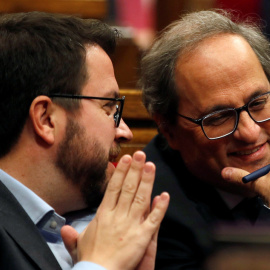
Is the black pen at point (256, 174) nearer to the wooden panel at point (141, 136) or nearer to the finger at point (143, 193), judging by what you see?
the finger at point (143, 193)

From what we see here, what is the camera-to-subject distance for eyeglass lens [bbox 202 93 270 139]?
1.65 meters

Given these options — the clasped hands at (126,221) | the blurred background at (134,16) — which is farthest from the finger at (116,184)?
Result: the blurred background at (134,16)

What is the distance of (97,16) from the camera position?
2.53 meters

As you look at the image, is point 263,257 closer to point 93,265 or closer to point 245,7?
point 93,265

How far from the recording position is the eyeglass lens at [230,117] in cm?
165

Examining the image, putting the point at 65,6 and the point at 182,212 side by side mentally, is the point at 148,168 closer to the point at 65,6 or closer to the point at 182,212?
the point at 182,212

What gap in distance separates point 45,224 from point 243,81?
757 mm

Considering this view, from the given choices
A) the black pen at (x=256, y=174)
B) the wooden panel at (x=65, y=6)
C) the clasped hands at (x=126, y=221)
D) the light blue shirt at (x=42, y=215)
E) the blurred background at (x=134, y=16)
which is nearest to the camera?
the clasped hands at (x=126, y=221)

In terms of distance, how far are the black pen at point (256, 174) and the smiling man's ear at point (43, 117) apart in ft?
1.96

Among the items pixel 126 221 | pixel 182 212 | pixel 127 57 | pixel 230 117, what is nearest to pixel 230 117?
pixel 230 117

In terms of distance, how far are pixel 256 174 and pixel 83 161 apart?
1.78 ft

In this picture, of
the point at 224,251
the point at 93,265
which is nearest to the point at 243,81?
the point at 93,265

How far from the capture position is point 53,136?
4.53 feet

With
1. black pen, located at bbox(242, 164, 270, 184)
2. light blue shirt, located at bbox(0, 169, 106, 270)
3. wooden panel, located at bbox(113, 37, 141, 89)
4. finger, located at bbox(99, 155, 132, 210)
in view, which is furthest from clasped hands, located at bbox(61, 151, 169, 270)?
wooden panel, located at bbox(113, 37, 141, 89)
